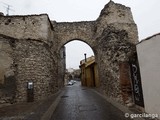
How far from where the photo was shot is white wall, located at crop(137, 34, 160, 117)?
471 cm

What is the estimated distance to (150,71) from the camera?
16.7 feet

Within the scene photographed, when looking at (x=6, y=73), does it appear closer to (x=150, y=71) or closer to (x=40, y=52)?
(x=40, y=52)

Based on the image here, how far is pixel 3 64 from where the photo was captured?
8672 mm

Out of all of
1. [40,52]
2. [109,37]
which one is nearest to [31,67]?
[40,52]

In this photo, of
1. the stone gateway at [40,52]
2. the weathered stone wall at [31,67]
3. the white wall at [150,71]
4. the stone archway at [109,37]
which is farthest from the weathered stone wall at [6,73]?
the white wall at [150,71]

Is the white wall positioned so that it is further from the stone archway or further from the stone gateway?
the stone archway

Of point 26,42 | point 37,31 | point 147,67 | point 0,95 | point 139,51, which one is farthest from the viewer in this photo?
point 37,31

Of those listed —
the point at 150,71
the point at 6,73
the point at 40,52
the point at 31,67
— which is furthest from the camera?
the point at 40,52

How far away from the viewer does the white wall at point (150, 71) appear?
186 inches

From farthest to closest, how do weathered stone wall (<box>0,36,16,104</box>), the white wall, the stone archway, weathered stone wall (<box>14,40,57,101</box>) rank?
weathered stone wall (<box>14,40,57,101</box>) < weathered stone wall (<box>0,36,16,104</box>) < the stone archway < the white wall

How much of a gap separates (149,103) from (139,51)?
174 centimetres

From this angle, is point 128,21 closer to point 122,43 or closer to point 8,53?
point 122,43

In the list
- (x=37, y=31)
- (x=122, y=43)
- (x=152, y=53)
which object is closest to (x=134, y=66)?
(x=152, y=53)

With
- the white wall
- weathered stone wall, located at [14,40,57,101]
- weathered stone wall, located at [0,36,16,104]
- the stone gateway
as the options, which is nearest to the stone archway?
the stone gateway
